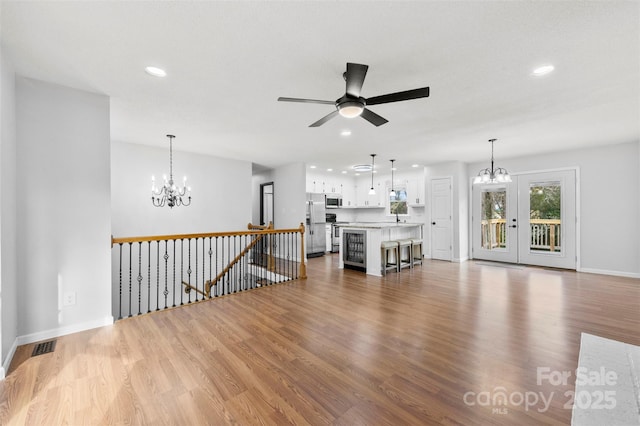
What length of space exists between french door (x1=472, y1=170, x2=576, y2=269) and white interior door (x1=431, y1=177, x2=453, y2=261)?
0.73 m

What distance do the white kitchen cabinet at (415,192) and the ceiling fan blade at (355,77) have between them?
22.3 feet

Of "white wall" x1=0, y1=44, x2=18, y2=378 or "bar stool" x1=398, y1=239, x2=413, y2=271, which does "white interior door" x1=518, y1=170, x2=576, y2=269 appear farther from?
"white wall" x1=0, y1=44, x2=18, y2=378

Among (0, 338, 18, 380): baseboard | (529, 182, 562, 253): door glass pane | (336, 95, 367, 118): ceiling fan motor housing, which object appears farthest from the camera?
(529, 182, 562, 253): door glass pane

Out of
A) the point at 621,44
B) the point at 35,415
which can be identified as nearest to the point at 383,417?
the point at 35,415

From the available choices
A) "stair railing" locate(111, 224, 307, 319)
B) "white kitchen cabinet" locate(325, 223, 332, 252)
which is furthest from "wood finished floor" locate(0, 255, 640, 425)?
"white kitchen cabinet" locate(325, 223, 332, 252)

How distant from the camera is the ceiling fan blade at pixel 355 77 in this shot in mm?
1995

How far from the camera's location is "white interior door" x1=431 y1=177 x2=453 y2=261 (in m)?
7.32

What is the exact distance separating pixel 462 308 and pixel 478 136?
10.1 ft

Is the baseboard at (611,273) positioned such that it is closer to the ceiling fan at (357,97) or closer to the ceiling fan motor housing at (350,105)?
the ceiling fan at (357,97)

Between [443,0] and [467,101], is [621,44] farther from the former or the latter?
[443,0]

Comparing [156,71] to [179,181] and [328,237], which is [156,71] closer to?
[179,181]

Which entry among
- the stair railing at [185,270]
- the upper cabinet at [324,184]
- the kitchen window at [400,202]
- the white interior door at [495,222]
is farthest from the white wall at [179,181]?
the white interior door at [495,222]

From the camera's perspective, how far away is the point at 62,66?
251 cm

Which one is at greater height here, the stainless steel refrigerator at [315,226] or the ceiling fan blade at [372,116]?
the ceiling fan blade at [372,116]
